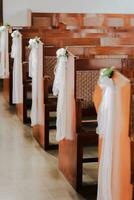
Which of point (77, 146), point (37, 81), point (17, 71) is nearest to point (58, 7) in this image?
point (17, 71)

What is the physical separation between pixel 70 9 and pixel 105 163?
256 inches

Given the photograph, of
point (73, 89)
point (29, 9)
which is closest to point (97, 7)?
point (29, 9)

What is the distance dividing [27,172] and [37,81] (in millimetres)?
1161

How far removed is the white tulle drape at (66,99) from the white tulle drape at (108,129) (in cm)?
82

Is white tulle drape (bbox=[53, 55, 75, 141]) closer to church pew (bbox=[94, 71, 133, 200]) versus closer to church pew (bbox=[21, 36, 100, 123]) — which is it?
church pew (bbox=[94, 71, 133, 200])

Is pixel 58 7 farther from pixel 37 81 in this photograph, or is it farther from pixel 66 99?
pixel 66 99

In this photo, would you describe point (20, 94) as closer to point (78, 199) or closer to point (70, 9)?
point (78, 199)

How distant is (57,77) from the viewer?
3885 mm

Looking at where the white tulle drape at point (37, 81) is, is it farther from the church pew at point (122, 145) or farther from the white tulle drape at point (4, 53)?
the church pew at point (122, 145)

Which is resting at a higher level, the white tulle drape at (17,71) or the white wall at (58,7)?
the white wall at (58,7)

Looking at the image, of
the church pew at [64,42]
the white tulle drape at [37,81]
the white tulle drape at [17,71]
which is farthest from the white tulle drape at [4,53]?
the white tulle drape at [37,81]

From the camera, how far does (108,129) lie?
2.85 m

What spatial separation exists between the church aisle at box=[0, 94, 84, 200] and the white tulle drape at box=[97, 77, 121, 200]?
0.69 meters

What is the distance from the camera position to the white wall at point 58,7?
886 cm
